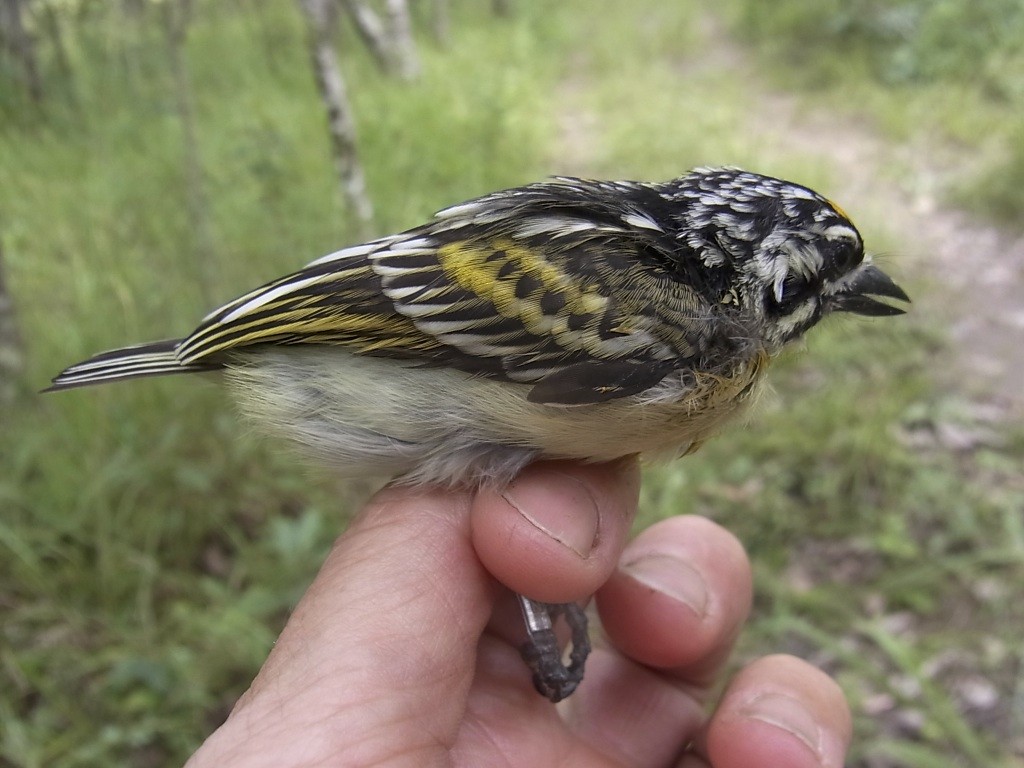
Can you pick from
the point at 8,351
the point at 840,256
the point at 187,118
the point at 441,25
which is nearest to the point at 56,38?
the point at 187,118

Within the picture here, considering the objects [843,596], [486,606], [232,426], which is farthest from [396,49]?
[486,606]

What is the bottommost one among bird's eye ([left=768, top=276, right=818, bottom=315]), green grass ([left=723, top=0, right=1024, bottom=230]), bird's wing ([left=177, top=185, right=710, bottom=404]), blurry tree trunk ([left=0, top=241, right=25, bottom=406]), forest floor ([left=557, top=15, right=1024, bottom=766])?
forest floor ([left=557, top=15, right=1024, bottom=766])

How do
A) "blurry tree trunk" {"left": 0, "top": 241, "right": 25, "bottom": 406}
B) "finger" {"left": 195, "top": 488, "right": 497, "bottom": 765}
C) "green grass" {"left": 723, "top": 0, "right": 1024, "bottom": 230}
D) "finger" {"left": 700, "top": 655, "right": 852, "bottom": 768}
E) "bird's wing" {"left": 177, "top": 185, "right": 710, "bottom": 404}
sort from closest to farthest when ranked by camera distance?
"finger" {"left": 195, "top": 488, "right": 497, "bottom": 765} → "bird's wing" {"left": 177, "top": 185, "right": 710, "bottom": 404} → "finger" {"left": 700, "top": 655, "right": 852, "bottom": 768} → "blurry tree trunk" {"left": 0, "top": 241, "right": 25, "bottom": 406} → "green grass" {"left": 723, "top": 0, "right": 1024, "bottom": 230}

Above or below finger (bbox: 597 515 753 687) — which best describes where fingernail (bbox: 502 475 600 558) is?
above

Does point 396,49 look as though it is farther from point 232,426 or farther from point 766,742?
point 766,742

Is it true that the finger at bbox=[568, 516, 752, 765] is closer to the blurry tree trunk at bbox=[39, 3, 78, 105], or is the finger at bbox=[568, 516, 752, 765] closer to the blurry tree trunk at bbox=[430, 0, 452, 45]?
the blurry tree trunk at bbox=[39, 3, 78, 105]

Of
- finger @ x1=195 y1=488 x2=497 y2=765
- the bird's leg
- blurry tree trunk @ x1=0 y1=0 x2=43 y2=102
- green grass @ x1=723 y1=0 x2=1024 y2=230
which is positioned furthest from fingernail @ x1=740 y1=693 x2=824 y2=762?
blurry tree trunk @ x1=0 y1=0 x2=43 y2=102

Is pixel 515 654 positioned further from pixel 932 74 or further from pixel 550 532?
pixel 932 74
